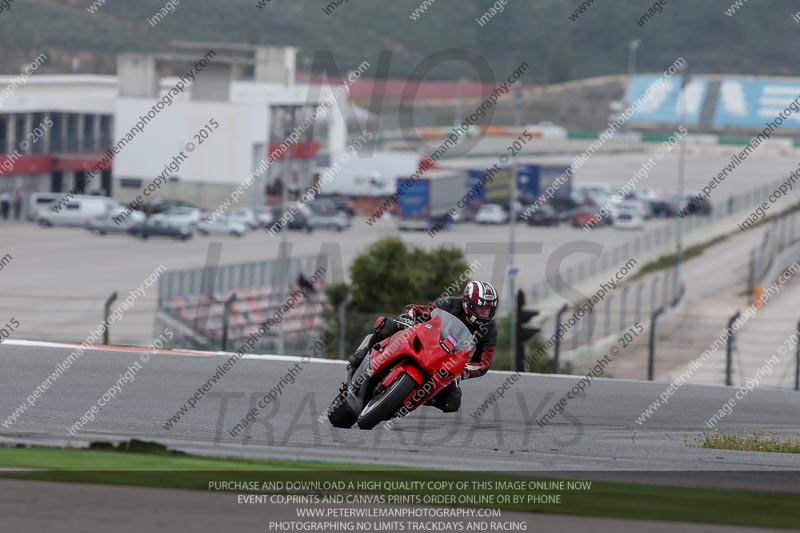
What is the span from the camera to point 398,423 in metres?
10.6

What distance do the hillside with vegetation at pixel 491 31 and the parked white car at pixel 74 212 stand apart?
79373 mm

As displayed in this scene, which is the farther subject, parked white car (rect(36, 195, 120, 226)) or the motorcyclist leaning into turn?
parked white car (rect(36, 195, 120, 226))

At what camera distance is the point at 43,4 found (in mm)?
132375

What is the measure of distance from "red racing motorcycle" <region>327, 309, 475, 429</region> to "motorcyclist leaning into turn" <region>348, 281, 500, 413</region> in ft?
0.28

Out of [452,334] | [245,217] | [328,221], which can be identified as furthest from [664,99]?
[452,334]

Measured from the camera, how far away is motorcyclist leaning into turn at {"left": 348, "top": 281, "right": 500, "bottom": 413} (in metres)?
9.70

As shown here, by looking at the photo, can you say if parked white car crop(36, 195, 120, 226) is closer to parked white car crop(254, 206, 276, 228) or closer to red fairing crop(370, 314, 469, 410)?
parked white car crop(254, 206, 276, 228)

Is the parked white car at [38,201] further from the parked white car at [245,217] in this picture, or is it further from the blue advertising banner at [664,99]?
the blue advertising banner at [664,99]

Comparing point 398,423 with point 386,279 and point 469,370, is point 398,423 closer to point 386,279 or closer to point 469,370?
point 469,370

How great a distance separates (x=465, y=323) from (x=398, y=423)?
132 cm

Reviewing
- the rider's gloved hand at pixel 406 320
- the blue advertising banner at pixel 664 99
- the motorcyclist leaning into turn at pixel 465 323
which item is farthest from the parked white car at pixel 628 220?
the rider's gloved hand at pixel 406 320

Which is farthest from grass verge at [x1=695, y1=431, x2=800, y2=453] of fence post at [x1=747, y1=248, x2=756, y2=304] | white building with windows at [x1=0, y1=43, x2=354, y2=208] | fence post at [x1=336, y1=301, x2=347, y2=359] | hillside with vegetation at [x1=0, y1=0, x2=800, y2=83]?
hillside with vegetation at [x1=0, y1=0, x2=800, y2=83]

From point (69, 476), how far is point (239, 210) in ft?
163

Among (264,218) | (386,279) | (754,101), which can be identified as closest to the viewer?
(386,279)
